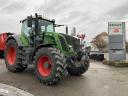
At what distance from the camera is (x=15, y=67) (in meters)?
12.6

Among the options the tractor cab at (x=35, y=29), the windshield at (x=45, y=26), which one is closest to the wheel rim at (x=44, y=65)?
the tractor cab at (x=35, y=29)

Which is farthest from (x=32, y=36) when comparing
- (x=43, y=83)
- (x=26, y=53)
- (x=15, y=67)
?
(x=43, y=83)

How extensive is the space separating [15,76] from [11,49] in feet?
7.26

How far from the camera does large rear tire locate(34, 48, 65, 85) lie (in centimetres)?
1005

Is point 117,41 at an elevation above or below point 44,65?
above

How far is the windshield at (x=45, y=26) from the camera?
41.3ft

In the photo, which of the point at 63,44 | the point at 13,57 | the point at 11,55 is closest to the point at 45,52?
the point at 63,44

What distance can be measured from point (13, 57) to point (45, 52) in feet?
11.6

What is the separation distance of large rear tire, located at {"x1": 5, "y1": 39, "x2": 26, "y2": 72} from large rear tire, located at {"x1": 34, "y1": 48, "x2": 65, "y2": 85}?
1674 millimetres

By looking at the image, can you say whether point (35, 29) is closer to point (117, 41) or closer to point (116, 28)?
point (117, 41)

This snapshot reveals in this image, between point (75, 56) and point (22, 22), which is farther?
point (22, 22)

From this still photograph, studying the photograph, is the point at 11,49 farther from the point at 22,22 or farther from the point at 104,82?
the point at 104,82

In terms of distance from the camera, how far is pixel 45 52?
10633mm

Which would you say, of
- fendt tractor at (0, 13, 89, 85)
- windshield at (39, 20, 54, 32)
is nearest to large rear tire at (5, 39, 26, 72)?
fendt tractor at (0, 13, 89, 85)
